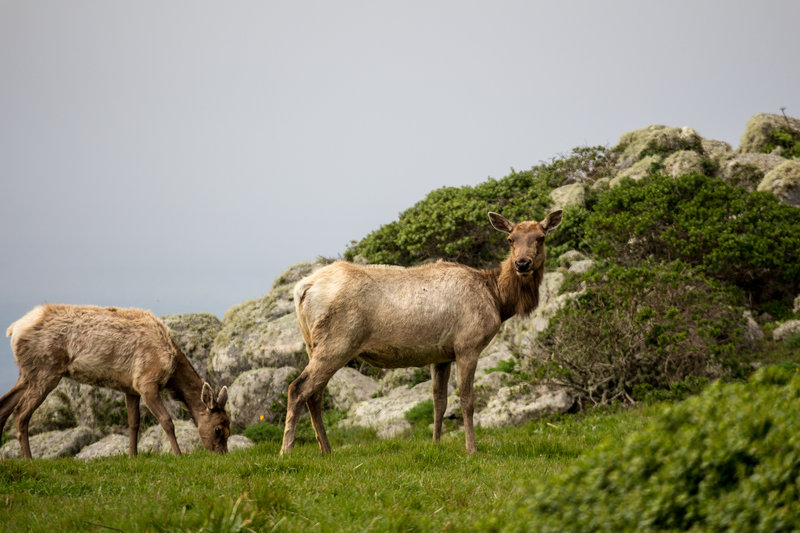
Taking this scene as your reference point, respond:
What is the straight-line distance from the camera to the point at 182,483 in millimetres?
6703

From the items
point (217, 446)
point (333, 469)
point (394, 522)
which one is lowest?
point (217, 446)

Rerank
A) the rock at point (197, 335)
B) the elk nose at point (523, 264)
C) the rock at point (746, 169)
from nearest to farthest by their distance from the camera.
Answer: the elk nose at point (523, 264)
the rock at point (197, 335)
the rock at point (746, 169)

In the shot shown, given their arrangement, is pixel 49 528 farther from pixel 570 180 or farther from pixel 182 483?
pixel 570 180

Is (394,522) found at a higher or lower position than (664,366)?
higher

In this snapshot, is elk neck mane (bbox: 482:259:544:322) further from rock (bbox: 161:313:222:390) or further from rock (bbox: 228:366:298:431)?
rock (bbox: 161:313:222:390)

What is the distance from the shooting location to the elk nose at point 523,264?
10195 millimetres

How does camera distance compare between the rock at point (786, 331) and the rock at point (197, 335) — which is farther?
the rock at point (197, 335)

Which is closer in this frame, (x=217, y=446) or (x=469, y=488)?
(x=469, y=488)

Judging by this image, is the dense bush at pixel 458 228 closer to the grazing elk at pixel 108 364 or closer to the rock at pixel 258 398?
the rock at pixel 258 398

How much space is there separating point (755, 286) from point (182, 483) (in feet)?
57.2

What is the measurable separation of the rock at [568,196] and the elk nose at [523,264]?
11.8 meters

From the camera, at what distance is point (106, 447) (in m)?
16.1

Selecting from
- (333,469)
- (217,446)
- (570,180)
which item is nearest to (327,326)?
(333,469)

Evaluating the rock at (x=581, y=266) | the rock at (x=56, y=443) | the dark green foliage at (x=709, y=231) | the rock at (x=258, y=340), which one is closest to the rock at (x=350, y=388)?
the rock at (x=258, y=340)
